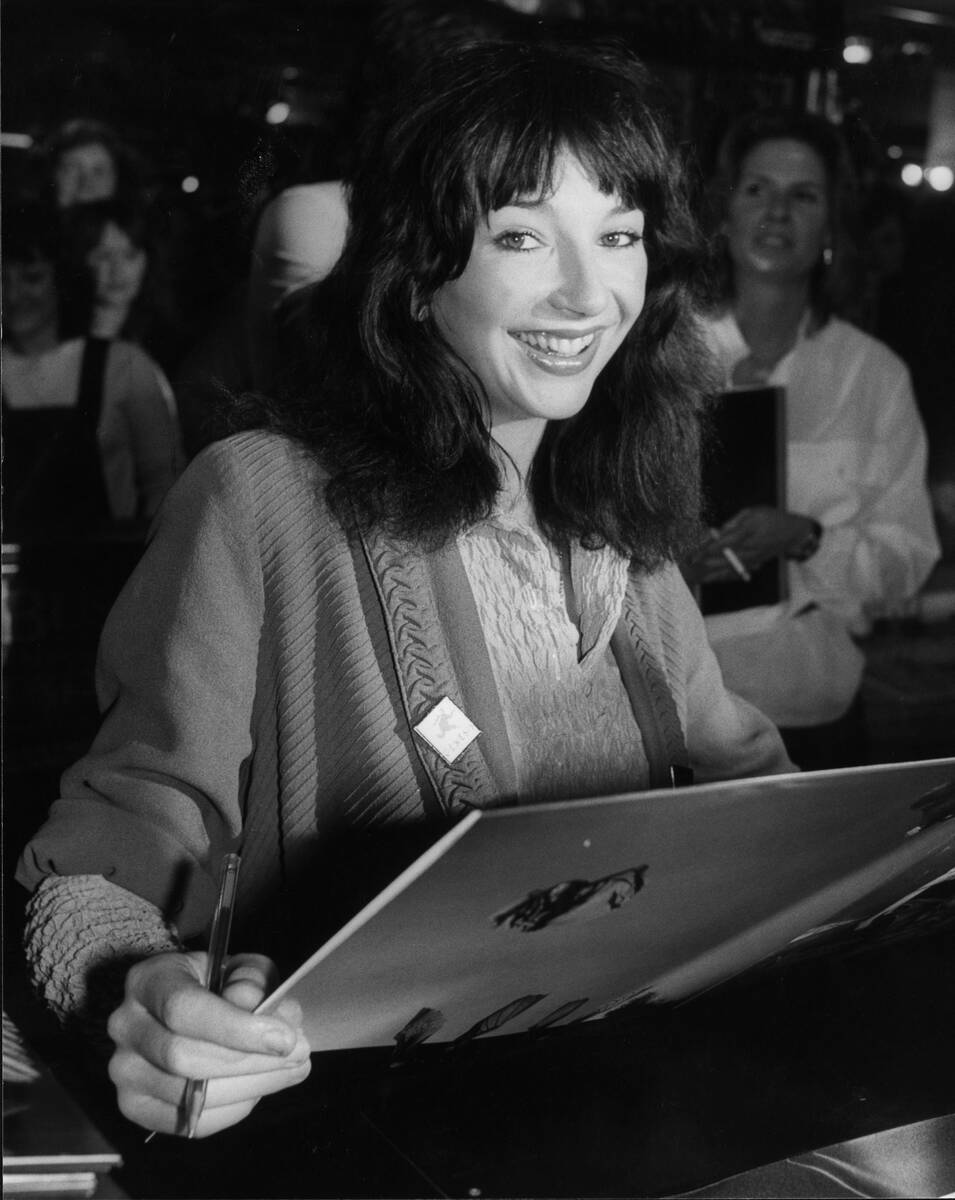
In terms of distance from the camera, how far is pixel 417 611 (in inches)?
31.5

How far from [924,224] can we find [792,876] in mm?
882

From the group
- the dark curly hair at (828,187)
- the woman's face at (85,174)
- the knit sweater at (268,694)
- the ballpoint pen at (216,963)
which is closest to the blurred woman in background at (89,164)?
the woman's face at (85,174)

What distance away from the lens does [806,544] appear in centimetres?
137

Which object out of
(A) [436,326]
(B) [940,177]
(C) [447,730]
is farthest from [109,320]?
(B) [940,177]

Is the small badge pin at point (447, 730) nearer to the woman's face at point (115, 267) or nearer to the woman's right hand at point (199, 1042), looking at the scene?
the woman's right hand at point (199, 1042)

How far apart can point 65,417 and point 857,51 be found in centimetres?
72

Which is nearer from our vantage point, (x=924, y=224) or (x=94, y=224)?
→ (x=94, y=224)

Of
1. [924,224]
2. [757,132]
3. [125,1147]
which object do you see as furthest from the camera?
[924,224]

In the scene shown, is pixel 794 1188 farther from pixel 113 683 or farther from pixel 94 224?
pixel 94 224

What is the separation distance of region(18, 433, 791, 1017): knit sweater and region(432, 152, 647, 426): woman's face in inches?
4.4

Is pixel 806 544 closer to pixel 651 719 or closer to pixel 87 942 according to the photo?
pixel 651 719

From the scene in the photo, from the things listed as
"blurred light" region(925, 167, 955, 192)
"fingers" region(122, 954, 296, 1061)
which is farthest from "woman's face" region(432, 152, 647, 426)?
"blurred light" region(925, 167, 955, 192)

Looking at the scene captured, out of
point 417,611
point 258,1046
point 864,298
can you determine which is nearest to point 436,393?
point 417,611

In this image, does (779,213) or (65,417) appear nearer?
(65,417)
